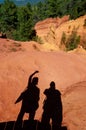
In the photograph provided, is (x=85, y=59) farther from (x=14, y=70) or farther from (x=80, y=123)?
(x=80, y=123)

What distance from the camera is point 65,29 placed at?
37719 millimetres

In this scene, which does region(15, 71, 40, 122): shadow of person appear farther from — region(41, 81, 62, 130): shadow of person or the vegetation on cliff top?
the vegetation on cliff top

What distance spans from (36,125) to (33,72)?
285cm

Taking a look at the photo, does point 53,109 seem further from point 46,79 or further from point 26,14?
point 26,14

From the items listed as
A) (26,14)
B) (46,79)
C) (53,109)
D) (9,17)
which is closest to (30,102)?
(53,109)

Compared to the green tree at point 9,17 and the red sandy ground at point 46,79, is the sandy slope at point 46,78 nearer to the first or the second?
the red sandy ground at point 46,79

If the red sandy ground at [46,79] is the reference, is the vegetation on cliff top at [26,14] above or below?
below

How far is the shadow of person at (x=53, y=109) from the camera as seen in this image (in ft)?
31.0

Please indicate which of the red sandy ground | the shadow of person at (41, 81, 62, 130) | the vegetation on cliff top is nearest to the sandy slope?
the red sandy ground

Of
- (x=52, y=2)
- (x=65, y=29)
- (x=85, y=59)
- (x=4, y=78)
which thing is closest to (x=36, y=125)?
(x=4, y=78)

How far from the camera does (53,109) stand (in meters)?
9.85

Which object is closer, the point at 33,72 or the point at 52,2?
the point at 33,72

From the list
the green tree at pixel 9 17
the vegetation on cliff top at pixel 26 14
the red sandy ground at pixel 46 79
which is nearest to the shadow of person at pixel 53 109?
the red sandy ground at pixel 46 79

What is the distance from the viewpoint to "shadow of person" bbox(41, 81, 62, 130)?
944 centimetres
